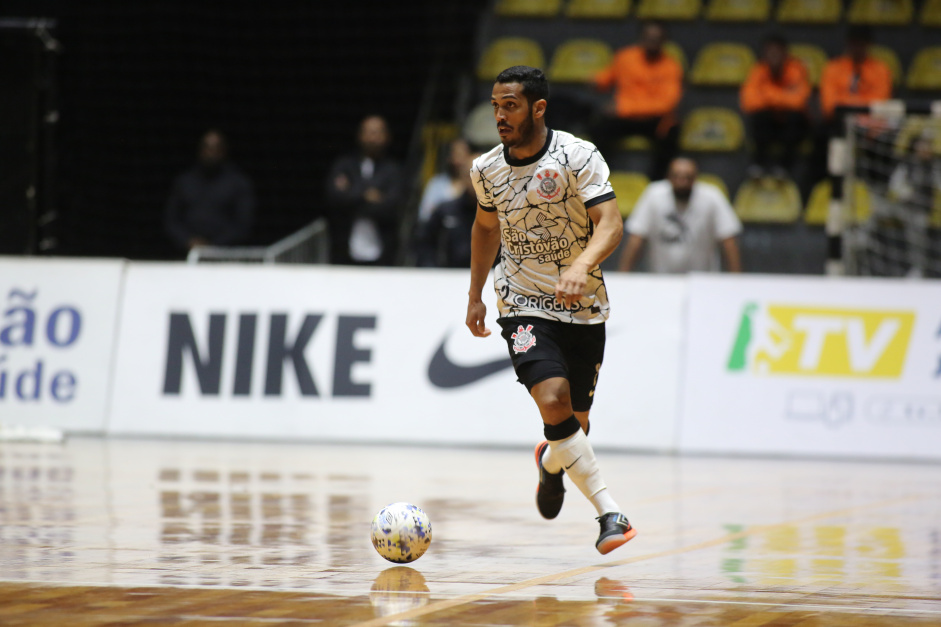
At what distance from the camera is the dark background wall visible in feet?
54.6

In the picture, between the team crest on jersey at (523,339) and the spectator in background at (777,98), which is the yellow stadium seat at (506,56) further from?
the team crest on jersey at (523,339)

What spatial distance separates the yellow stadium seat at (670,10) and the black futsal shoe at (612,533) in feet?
43.9

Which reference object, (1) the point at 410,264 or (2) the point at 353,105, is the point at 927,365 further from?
(2) the point at 353,105

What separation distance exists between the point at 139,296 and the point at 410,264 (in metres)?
3.55

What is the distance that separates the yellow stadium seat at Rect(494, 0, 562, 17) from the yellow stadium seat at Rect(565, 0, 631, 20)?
0.24 m

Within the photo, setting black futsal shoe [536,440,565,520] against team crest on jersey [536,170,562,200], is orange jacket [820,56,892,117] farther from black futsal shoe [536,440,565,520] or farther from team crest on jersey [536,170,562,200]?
team crest on jersey [536,170,562,200]

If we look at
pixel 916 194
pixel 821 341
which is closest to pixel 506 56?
pixel 916 194

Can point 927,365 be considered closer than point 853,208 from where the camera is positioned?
Yes

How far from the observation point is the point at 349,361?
40.4ft

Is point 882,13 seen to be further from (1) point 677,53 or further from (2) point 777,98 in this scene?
(2) point 777,98

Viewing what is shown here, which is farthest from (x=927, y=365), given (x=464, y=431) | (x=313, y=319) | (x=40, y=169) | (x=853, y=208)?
(x=40, y=169)

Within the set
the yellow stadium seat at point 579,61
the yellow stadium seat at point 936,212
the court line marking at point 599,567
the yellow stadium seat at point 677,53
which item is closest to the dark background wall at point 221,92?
the yellow stadium seat at point 579,61

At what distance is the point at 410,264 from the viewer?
49.8 feet

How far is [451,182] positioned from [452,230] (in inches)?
33.3
